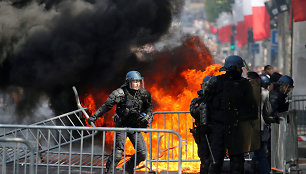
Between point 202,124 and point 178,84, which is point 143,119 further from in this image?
point 178,84

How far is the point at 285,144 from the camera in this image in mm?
6750

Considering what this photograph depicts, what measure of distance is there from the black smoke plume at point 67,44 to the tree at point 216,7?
4285 cm

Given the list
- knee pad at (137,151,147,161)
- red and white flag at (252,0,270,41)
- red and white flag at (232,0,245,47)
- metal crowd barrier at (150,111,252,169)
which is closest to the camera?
knee pad at (137,151,147,161)

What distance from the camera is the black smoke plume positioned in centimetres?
1047

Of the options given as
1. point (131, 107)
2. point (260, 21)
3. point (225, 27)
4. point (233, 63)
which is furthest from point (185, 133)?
point (225, 27)

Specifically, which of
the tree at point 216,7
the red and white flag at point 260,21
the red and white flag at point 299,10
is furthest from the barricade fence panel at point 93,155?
the tree at point 216,7

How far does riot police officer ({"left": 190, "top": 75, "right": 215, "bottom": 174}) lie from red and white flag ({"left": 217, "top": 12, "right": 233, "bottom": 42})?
148 ft

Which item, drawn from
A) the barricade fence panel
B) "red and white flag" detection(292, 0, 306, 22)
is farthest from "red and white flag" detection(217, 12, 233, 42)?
the barricade fence panel

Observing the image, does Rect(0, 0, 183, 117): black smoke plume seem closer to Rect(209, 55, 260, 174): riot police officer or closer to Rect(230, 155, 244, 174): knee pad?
Rect(209, 55, 260, 174): riot police officer

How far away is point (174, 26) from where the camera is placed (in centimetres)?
1213

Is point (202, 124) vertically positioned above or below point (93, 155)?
above

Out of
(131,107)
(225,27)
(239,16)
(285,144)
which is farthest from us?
(225,27)

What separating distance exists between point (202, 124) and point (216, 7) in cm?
5638

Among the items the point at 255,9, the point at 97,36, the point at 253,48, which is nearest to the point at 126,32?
the point at 97,36
